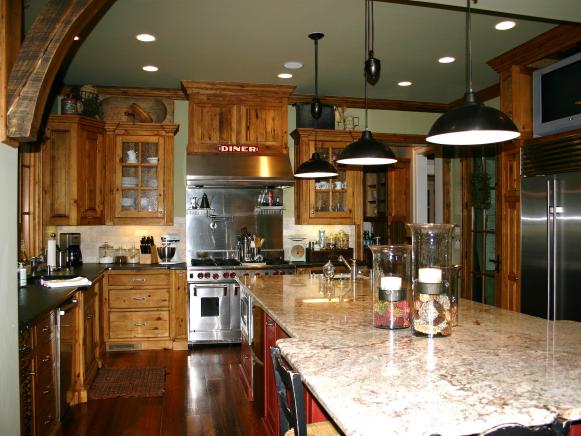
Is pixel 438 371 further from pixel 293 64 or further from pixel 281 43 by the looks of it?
pixel 293 64

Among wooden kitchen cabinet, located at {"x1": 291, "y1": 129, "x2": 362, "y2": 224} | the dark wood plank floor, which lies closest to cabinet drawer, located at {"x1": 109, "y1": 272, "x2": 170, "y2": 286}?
the dark wood plank floor

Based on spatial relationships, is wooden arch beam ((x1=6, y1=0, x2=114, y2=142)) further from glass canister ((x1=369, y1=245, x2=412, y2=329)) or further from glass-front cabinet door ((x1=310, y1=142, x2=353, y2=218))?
glass-front cabinet door ((x1=310, y1=142, x2=353, y2=218))

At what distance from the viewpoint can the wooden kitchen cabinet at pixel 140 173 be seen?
577 centimetres

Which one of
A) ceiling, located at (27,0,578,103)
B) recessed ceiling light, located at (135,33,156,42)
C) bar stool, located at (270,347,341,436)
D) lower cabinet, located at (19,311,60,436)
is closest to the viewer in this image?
bar stool, located at (270,347,341,436)

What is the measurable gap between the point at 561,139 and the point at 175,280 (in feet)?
13.2

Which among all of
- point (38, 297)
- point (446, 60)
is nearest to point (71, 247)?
Result: point (38, 297)

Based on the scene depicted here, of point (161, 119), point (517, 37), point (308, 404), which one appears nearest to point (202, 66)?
point (161, 119)

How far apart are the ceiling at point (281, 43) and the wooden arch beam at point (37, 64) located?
5.55 ft

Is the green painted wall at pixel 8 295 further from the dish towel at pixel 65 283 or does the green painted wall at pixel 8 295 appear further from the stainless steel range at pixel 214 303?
the stainless steel range at pixel 214 303

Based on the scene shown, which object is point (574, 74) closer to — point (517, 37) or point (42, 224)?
point (517, 37)

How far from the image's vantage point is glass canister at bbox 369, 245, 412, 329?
2266 mm

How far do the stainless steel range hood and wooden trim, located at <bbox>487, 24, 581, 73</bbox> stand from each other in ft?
8.12

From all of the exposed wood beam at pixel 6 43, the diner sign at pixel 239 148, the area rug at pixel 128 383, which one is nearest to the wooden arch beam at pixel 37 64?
the exposed wood beam at pixel 6 43

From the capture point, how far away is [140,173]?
19.1ft
